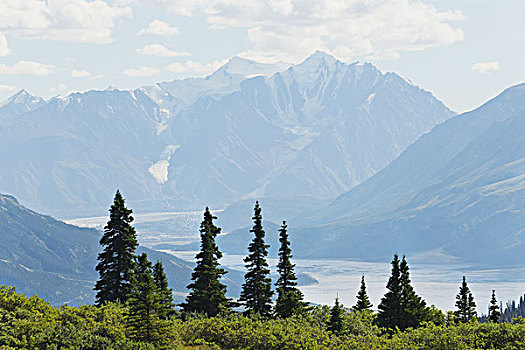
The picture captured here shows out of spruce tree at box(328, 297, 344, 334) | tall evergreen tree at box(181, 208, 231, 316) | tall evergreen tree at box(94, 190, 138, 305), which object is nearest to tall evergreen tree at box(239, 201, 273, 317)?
tall evergreen tree at box(181, 208, 231, 316)

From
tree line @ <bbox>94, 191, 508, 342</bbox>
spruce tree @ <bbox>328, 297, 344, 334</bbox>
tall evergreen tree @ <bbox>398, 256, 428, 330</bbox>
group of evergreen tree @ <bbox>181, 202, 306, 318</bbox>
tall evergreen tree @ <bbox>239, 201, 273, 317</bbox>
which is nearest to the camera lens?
spruce tree @ <bbox>328, 297, 344, 334</bbox>

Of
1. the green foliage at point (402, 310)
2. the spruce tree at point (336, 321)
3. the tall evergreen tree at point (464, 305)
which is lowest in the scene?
the spruce tree at point (336, 321)

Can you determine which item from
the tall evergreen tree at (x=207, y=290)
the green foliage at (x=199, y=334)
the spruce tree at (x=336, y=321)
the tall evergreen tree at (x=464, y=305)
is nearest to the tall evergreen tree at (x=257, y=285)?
the tall evergreen tree at (x=207, y=290)

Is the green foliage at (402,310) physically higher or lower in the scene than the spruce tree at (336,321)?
higher

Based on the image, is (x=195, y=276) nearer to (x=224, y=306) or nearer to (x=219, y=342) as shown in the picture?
(x=224, y=306)

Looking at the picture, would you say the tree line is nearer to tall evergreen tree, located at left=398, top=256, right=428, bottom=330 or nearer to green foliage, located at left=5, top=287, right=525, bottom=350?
tall evergreen tree, located at left=398, top=256, right=428, bottom=330

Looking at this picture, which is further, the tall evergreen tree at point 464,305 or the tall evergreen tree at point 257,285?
the tall evergreen tree at point 464,305

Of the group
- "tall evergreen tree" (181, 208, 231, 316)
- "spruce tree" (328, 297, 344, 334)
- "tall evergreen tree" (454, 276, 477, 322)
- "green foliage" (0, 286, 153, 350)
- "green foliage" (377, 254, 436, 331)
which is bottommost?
"green foliage" (0, 286, 153, 350)

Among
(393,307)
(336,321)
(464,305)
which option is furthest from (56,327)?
(464,305)

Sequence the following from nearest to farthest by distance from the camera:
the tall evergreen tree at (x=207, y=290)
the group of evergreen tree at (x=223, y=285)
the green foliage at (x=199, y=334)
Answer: the green foliage at (x=199, y=334) < the tall evergreen tree at (x=207, y=290) < the group of evergreen tree at (x=223, y=285)

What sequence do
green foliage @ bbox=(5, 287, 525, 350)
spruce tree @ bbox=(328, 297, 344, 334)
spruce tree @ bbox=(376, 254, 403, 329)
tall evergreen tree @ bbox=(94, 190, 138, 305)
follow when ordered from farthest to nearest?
1. tall evergreen tree @ bbox=(94, 190, 138, 305)
2. spruce tree @ bbox=(376, 254, 403, 329)
3. spruce tree @ bbox=(328, 297, 344, 334)
4. green foliage @ bbox=(5, 287, 525, 350)

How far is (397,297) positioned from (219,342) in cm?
1622

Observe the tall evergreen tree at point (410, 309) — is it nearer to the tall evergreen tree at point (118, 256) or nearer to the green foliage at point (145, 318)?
the tall evergreen tree at point (118, 256)

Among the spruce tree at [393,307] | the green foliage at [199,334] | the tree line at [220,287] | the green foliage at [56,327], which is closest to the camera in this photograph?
the green foliage at [56,327]
